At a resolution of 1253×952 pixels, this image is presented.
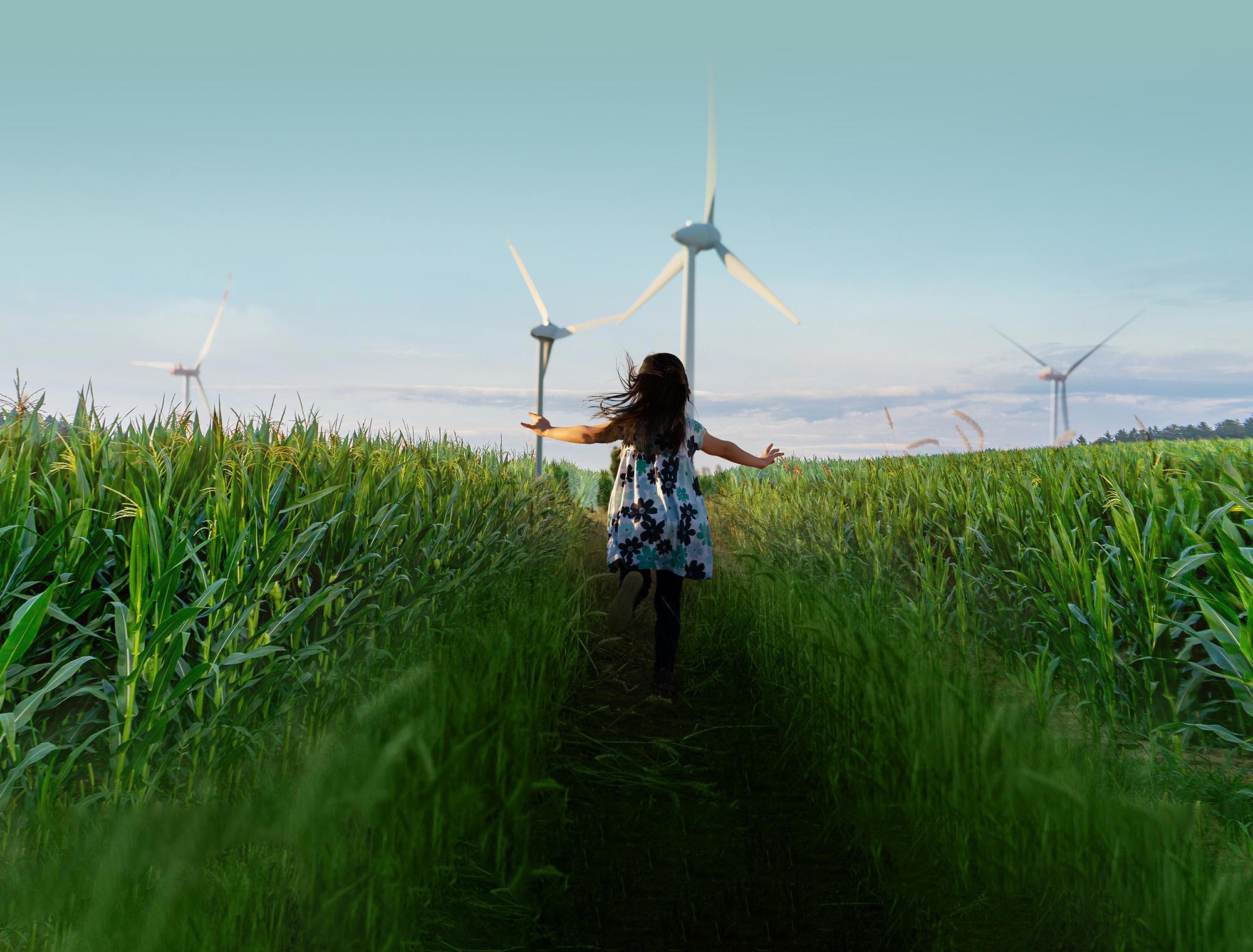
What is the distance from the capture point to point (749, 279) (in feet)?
72.1

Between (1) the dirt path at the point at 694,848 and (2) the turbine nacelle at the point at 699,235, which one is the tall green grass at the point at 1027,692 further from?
(2) the turbine nacelle at the point at 699,235

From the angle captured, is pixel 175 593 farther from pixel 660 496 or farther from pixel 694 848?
pixel 660 496

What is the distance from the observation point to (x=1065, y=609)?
4.23 meters

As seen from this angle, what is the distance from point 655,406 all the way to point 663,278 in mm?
18455

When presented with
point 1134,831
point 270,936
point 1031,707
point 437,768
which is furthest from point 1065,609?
point 270,936

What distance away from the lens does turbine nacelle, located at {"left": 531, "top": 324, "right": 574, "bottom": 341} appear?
24.3 metres

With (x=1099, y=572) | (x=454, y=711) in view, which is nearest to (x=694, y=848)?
(x=454, y=711)

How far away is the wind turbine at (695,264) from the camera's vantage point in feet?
68.7

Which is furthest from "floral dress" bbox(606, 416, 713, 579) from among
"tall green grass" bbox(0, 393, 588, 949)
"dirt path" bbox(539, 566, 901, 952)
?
"dirt path" bbox(539, 566, 901, 952)

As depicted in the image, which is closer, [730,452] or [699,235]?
[730,452]

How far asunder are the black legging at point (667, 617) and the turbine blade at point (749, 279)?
699 inches

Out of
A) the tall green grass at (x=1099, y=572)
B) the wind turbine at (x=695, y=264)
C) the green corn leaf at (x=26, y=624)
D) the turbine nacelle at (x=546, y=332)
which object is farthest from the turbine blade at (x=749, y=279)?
the green corn leaf at (x=26, y=624)

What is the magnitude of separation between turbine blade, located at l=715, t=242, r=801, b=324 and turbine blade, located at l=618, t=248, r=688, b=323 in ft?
4.04

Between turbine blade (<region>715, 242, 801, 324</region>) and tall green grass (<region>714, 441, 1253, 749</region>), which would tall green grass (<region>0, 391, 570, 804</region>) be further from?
turbine blade (<region>715, 242, 801, 324</region>)
